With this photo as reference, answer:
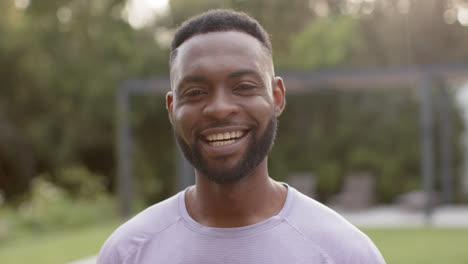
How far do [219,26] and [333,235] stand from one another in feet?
2.28

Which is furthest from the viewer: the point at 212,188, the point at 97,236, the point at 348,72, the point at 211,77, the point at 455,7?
the point at 455,7

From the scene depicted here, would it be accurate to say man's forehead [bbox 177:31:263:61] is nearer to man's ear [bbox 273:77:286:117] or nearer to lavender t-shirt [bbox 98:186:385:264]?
man's ear [bbox 273:77:286:117]

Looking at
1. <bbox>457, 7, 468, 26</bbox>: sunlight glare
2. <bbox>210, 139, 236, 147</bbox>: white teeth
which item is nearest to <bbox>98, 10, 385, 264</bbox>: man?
<bbox>210, 139, 236, 147</bbox>: white teeth

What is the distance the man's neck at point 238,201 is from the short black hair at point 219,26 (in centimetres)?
40

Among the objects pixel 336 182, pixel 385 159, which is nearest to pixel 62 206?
pixel 336 182

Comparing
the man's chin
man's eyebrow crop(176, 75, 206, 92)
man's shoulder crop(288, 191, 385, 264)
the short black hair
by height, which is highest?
the short black hair

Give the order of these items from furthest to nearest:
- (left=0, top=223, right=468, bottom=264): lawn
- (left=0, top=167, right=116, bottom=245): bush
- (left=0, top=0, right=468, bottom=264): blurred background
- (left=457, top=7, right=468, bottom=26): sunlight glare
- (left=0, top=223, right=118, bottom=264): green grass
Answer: (left=457, top=7, right=468, bottom=26): sunlight glare, (left=0, top=0, right=468, bottom=264): blurred background, (left=0, top=167, right=116, bottom=245): bush, (left=0, top=223, right=118, bottom=264): green grass, (left=0, top=223, right=468, bottom=264): lawn

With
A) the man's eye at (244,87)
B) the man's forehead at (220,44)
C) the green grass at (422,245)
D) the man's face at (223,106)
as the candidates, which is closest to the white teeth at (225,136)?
the man's face at (223,106)

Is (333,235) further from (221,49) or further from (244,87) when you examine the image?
(221,49)

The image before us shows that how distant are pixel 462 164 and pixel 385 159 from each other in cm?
198

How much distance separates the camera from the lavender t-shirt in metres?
1.66

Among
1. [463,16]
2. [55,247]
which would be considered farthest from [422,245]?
[463,16]

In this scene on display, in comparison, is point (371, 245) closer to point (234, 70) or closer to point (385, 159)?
point (234, 70)

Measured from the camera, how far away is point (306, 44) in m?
17.5
